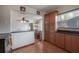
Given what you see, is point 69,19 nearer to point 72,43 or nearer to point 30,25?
point 72,43

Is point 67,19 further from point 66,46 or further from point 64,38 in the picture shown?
point 66,46

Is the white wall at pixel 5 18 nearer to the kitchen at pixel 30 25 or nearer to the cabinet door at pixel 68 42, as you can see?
the kitchen at pixel 30 25

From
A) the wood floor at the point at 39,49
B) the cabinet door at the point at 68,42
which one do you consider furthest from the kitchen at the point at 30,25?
the wood floor at the point at 39,49

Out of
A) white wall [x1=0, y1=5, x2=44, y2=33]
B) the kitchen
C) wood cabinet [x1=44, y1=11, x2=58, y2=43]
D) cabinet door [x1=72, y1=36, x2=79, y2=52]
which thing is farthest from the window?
white wall [x1=0, y1=5, x2=44, y2=33]

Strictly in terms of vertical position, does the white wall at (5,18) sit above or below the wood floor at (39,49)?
above

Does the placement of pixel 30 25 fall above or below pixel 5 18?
below

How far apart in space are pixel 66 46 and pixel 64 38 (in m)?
0.30

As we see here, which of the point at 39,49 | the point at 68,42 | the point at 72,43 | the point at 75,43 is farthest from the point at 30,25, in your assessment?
the point at 75,43

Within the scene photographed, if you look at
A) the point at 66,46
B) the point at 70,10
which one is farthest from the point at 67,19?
the point at 66,46

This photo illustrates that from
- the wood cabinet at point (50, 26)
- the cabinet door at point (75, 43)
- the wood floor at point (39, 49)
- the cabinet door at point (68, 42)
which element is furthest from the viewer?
the wood cabinet at point (50, 26)

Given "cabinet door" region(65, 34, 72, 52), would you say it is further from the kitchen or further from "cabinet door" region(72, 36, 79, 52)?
"cabinet door" region(72, 36, 79, 52)

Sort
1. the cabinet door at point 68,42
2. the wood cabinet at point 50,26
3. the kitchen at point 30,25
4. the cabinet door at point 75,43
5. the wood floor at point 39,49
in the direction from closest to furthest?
the cabinet door at point 75,43, the cabinet door at point 68,42, the kitchen at point 30,25, the wood floor at point 39,49, the wood cabinet at point 50,26

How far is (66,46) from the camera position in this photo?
3.40 metres

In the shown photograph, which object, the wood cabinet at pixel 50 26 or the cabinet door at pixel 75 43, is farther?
the wood cabinet at pixel 50 26
